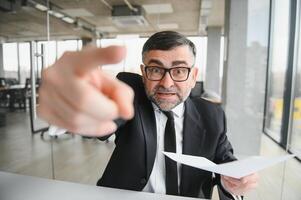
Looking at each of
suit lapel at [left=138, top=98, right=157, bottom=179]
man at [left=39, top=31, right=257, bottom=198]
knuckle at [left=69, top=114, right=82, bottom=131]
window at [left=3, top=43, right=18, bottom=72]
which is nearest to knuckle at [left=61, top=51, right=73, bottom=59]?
knuckle at [left=69, top=114, right=82, bottom=131]

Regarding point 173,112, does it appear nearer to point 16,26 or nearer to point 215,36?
point 16,26

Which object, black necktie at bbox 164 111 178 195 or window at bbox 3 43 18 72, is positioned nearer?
black necktie at bbox 164 111 178 195

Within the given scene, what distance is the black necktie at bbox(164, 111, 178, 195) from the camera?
3.32 feet

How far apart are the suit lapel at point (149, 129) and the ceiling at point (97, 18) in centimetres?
258

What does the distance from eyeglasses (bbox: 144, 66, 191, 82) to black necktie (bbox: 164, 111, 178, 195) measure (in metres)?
0.19

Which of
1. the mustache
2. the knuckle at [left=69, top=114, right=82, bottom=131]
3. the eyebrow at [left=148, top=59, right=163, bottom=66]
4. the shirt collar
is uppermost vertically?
the eyebrow at [left=148, top=59, right=163, bottom=66]

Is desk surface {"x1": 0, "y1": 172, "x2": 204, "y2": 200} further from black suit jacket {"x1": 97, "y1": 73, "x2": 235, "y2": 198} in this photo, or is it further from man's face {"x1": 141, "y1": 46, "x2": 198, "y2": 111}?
man's face {"x1": 141, "y1": 46, "x2": 198, "y2": 111}

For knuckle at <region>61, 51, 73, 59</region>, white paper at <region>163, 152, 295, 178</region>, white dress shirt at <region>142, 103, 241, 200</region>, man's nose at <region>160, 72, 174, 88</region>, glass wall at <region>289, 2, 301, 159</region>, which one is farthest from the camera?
glass wall at <region>289, 2, 301, 159</region>

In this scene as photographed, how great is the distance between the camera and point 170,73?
37.5 inches

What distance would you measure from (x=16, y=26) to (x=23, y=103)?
4.52ft

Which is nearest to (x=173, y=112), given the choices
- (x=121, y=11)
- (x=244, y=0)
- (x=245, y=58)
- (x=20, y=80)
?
(x=245, y=58)

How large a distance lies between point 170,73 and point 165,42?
142 millimetres

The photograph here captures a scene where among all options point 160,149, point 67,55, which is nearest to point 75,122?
point 67,55

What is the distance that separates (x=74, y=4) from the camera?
13.5ft
